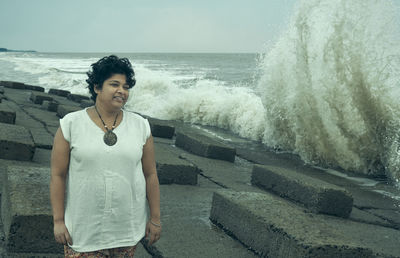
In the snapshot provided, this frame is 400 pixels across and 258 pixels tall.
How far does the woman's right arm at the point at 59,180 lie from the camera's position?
5.02 ft

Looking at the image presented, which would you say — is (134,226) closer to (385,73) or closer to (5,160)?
(5,160)

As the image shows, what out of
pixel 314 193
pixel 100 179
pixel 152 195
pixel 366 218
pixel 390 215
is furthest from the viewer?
pixel 390 215

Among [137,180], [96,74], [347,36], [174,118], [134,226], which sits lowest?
[174,118]

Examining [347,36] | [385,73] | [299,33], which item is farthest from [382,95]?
[299,33]

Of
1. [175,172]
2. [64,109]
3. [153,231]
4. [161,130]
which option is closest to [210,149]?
[175,172]

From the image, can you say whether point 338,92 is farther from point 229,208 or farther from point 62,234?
point 62,234

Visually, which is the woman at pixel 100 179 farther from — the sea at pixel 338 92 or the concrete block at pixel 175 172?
the sea at pixel 338 92

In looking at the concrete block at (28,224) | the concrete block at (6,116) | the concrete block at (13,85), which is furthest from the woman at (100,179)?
the concrete block at (13,85)

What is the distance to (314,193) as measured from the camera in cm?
351

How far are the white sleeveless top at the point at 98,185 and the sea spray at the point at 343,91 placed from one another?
15.4ft

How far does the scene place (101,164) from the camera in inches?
60.2

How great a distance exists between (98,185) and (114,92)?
0.34 m

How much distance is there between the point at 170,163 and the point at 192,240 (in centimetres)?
138

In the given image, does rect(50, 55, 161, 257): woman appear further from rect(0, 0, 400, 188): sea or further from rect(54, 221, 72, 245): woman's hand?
rect(0, 0, 400, 188): sea
